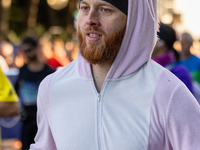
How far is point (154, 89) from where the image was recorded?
2189mm

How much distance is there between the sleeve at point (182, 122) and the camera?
211 centimetres

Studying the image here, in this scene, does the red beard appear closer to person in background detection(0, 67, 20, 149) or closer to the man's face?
the man's face

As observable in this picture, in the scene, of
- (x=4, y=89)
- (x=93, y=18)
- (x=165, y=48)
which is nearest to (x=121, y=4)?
(x=93, y=18)

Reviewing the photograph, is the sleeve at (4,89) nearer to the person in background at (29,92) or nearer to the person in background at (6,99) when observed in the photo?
the person in background at (6,99)

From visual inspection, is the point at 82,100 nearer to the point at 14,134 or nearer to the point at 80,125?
the point at 80,125

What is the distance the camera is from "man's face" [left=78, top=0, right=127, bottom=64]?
227 centimetres

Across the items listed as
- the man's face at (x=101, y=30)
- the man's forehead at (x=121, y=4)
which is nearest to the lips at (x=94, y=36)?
the man's face at (x=101, y=30)

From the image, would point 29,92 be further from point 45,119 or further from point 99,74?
point 99,74

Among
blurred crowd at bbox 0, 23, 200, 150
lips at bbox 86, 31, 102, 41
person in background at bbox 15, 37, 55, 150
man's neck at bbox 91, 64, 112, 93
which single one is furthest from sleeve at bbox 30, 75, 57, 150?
person in background at bbox 15, 37, 55, 150

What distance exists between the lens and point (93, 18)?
2264mm

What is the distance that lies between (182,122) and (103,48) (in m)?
0.57

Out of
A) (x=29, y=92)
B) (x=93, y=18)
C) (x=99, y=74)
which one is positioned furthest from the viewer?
(x=29, y=92)

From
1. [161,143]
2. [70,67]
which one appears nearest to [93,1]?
[70,67]

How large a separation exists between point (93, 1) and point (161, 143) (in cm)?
83
